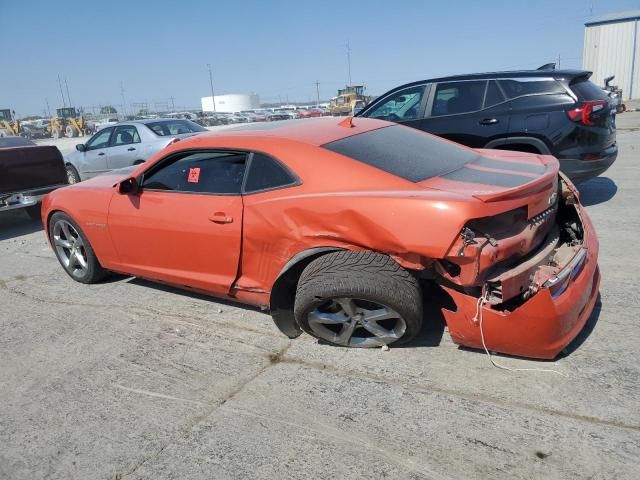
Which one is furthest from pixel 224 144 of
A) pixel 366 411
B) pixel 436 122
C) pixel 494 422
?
pixel 436 122

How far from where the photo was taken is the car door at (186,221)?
340cm

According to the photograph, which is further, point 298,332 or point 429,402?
point 298,332

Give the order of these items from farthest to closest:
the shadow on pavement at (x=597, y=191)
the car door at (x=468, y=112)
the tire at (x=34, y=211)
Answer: the tire at (x=34, y=211) → the shadow on pavement at (x=597, y=191) → the car door at (x=468, y=112)

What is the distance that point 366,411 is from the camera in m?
2.55

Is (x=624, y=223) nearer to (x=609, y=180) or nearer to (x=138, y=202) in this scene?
(x=609, y=180)

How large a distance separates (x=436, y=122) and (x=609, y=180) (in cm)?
332

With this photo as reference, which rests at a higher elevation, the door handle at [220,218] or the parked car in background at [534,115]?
the parked car in background at [534,115]

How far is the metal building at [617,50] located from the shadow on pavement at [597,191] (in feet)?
114

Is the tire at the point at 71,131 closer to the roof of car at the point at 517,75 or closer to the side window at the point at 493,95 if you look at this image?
the roof of car at the point at 517,75

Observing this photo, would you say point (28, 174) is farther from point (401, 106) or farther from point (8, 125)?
point (8, 125)

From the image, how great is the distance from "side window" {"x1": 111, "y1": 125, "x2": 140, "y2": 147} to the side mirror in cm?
611

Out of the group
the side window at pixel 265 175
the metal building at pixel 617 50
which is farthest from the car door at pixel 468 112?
the metal building at pixel 617 50

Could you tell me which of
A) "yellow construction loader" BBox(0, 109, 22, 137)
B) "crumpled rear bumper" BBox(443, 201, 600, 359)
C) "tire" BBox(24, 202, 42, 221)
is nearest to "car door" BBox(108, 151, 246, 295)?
"crumpled rear bumper" BBox(443, 201, 600, 359)

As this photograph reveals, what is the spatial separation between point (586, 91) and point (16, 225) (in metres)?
8.39
